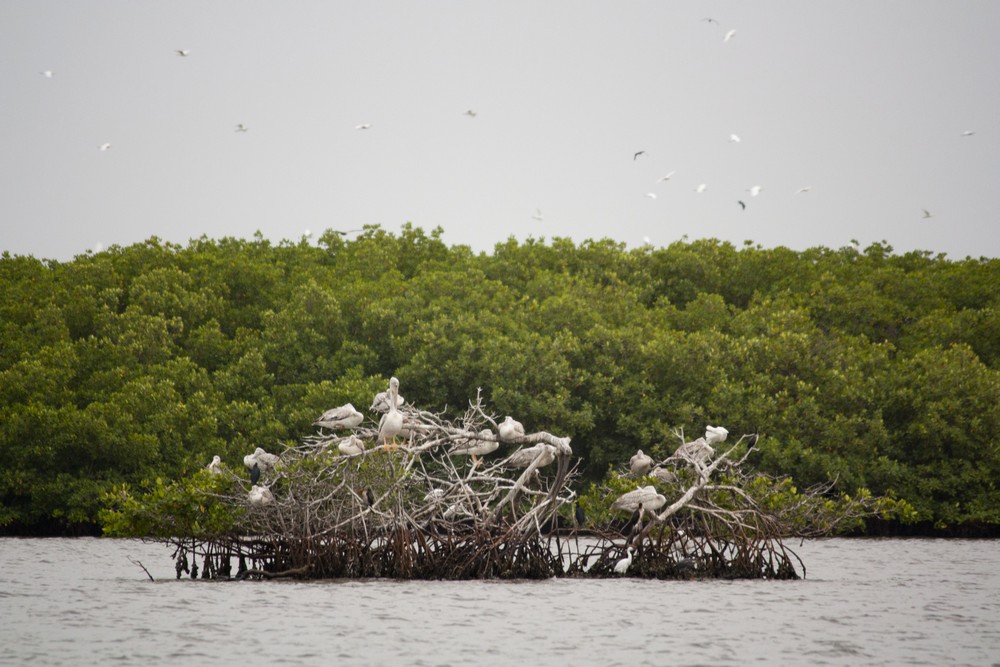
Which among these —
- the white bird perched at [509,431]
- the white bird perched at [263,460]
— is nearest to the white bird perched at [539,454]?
the white bird perched at [509,431]

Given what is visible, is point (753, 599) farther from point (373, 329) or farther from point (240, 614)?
point (373, 329)

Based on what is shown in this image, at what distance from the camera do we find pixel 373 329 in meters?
39.8

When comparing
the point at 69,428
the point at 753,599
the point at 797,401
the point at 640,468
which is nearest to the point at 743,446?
the point at 797,401

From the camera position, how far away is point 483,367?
3703 centimetres

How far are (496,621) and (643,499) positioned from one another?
12.1ft

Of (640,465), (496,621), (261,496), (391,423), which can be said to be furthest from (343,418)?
(640,465)

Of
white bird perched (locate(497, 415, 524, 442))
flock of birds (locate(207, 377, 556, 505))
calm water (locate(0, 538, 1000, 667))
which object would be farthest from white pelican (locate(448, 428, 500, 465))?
calm water (locate(0, 538, 1000, 667))

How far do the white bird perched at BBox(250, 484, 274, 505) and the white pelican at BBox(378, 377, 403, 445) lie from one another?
1.78 meters

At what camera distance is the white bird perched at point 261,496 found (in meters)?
19.3

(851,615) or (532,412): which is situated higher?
(532,412)

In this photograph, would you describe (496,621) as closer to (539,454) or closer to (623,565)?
(539,454)

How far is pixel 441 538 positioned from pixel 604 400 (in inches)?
706

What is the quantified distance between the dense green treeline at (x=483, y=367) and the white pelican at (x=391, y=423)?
15.5 m

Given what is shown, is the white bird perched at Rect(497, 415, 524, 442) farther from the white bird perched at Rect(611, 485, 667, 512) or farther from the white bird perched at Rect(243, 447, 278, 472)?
the white bird perched at Rect(243, 447, 278, 472)
